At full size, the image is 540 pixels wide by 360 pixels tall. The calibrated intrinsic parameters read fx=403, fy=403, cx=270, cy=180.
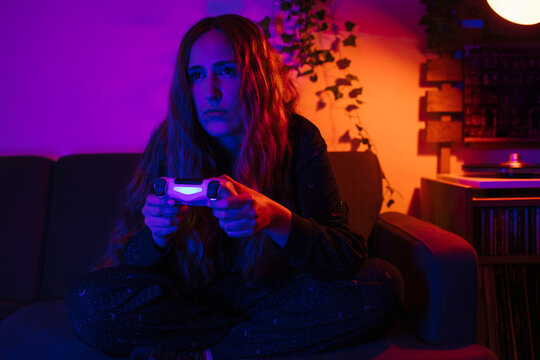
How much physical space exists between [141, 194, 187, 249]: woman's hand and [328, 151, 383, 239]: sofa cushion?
71 cm

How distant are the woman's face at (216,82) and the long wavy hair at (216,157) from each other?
0.02 m

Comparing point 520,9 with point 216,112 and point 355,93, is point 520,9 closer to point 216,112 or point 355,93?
point 355,93

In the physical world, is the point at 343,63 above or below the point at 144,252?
above

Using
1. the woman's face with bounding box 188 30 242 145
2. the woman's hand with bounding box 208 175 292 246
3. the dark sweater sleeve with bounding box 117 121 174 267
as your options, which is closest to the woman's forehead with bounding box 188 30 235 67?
the woman's face with bounding box 188 30 242 145

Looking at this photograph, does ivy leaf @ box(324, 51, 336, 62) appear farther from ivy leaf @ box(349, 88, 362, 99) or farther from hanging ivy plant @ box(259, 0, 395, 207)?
ivy leaf @ box(349, 88, 362, 99)

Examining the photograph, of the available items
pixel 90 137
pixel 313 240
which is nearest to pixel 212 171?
pixel 313 240

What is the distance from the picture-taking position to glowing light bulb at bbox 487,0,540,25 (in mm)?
1344

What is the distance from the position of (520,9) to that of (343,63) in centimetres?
63

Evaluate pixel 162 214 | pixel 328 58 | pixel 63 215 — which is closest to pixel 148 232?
pixel 162 214

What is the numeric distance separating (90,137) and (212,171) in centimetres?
78

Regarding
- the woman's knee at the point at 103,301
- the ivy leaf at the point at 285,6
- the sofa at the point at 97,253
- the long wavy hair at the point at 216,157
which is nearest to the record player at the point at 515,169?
the sofa at the point at 97,253

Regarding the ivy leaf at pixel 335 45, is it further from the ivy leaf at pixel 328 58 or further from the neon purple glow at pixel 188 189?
the neon purple glow at pixel 188 189

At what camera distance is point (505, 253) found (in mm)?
1399

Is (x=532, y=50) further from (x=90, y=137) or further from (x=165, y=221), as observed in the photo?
(x=90, y=137)
